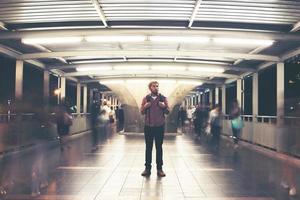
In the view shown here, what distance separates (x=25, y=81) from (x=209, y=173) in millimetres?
19961

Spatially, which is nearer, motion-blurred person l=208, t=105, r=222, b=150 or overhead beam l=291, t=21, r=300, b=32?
overhead beam l=291, t=21, r=300, b=32

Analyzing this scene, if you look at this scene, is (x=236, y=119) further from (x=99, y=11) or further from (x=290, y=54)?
(x=99, y=11)

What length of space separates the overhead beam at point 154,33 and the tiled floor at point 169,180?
354 cm

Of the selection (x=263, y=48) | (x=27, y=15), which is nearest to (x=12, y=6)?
(x=27, y=15)

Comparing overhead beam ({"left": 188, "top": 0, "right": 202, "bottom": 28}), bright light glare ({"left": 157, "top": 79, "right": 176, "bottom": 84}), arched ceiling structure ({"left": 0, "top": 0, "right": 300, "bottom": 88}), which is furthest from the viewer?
bright light glare ({"left": 157, "top": 79, "right": 176, "bottom": 84})

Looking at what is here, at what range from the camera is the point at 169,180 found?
8516 millimetres

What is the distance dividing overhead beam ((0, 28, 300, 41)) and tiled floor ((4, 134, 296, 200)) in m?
3.54

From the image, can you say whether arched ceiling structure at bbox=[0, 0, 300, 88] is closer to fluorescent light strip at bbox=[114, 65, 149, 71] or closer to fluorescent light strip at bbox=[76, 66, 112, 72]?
fluorescent light strip at bbox=[76, 66, 112, 72]

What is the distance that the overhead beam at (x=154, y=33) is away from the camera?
11875mm

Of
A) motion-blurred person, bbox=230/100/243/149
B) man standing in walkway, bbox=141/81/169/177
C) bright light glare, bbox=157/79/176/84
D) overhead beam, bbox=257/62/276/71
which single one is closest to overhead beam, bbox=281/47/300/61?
overhead beam, bbox=257/62/276/71

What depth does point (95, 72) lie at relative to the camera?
71.2 feet

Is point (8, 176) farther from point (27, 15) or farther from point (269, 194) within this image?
point (269, 194)

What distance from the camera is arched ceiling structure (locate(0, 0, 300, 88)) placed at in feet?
32.9

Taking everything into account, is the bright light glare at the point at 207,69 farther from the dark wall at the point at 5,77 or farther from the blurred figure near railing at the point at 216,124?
the dark wall at the point at 5,77
